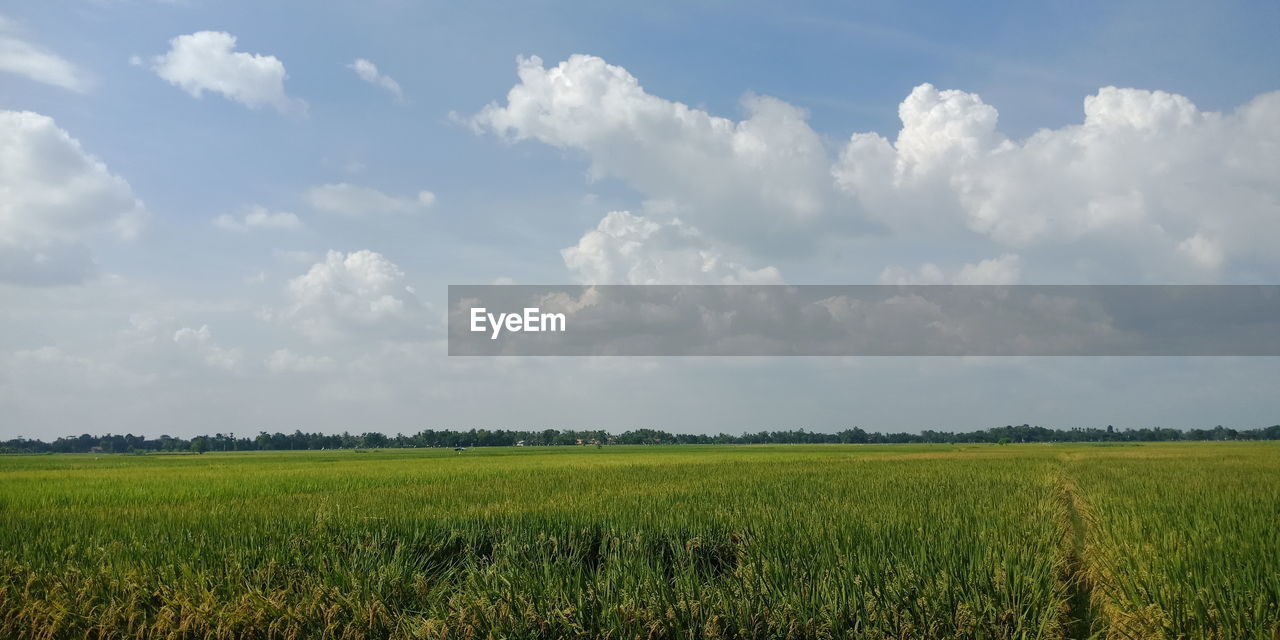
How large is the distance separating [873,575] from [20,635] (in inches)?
319

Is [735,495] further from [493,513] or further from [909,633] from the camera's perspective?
[909,633]

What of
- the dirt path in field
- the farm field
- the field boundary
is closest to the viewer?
the farm field

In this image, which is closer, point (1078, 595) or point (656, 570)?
point (656, 570)

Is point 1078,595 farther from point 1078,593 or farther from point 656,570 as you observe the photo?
point 656,570

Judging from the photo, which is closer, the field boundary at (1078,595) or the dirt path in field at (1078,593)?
the field boundary at (1078,595)

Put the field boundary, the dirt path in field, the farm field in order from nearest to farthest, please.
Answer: the farm field → the field boundary → the dirt path in field

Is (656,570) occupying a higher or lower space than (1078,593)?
higher

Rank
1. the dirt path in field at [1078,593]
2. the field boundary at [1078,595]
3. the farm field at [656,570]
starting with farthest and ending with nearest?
the dirt path in field at [1078,593] → the field boundary at [1078,595] → the farm field at [656,570]

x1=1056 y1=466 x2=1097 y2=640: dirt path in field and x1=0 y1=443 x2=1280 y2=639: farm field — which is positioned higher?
x1=0 y1=443 x2=1280 y2=639: farm field

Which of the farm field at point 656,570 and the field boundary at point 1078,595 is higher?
the farm field at point 656,570

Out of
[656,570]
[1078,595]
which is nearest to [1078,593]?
[1078,595]

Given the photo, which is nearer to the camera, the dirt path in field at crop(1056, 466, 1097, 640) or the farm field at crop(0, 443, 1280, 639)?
the farm field at crop(0, 443, 1280, 639)

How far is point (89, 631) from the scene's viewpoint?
23.0ft

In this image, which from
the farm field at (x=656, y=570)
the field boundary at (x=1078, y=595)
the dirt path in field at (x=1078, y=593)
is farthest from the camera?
the dirt path in field at (x=1078, y=593)
